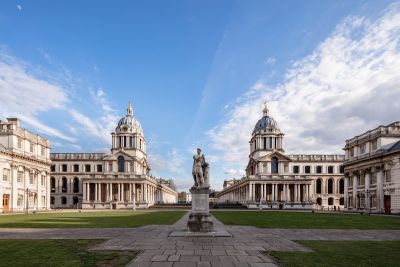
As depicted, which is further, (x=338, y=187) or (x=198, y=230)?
(x=338, y=187)

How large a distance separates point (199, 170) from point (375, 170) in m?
53.9

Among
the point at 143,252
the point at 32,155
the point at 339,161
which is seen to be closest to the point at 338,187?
the point at 339,161

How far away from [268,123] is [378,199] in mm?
48525

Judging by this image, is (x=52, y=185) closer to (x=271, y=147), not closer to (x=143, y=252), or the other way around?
(x=271, y=147)

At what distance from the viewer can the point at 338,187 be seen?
109 m

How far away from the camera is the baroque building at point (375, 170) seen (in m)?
57.2

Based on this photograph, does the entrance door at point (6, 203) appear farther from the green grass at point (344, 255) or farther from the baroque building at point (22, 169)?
the green grass at point (344, 255)

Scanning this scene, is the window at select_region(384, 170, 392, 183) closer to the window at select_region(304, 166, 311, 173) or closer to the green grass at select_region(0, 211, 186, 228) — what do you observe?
the green grass at select_region(0, 211, 186, 228)

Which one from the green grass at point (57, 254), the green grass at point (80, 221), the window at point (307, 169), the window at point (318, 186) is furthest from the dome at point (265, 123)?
the green grass at point (57, 254)

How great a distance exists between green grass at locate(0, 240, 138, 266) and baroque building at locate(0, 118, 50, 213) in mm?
49359

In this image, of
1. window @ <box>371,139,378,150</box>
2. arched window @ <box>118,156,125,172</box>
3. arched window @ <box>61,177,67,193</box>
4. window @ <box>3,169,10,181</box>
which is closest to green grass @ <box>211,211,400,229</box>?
window @ <box>371,139,378,150</box>

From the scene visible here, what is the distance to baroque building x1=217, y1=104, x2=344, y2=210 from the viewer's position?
3647 inches

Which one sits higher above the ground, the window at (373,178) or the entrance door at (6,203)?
the window at (373,178)

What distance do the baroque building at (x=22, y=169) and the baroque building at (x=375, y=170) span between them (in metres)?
66.8
